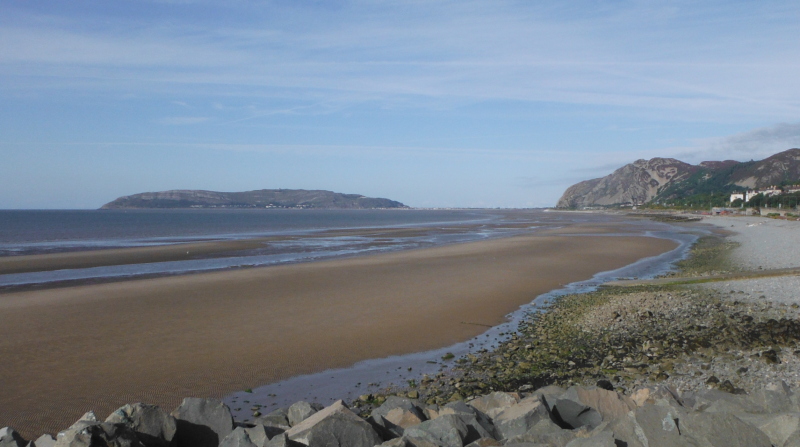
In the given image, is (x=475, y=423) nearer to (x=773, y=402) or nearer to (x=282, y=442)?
(x=282, y=442)

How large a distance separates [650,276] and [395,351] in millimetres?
13512

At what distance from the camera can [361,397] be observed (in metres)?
7.74

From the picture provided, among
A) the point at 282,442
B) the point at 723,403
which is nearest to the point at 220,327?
the point at 282,442

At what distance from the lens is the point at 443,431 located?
4922 millimetres

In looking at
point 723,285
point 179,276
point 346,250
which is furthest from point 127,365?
point 346,250

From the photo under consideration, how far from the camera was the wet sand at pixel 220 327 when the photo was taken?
839 centimetres

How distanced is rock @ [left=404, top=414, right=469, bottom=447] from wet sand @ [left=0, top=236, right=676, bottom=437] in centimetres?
434

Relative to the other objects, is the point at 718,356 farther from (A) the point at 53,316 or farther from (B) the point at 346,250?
(B) the point at 346,250

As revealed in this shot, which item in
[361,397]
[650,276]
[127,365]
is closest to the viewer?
[361,397]

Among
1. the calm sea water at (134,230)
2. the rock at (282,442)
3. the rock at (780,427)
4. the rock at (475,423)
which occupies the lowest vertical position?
the rock at (475,423)

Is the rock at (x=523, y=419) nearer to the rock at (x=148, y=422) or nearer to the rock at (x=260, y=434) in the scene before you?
the rock at (x=260, y=434)

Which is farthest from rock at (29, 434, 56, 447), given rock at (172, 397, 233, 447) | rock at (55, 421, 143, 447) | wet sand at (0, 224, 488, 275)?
wet sand at (0, 224, 488, 275)

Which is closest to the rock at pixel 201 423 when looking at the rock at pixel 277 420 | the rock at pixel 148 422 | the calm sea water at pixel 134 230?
the rock at pixel 148 422

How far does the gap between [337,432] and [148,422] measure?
5.86 feet
